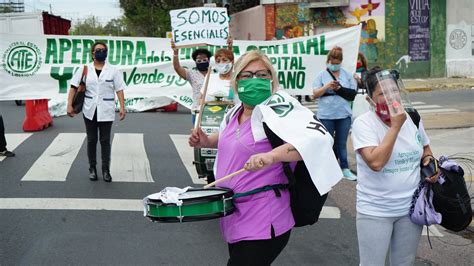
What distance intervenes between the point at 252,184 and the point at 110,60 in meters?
8.93

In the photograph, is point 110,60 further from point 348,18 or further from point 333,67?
point 348,18

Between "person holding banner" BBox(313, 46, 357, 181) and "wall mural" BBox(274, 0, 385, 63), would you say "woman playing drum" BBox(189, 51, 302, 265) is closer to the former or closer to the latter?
"person holding banner" BBox(313, 46, 357, 181)

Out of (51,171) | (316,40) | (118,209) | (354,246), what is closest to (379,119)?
(354,246)

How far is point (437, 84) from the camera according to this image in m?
22.7

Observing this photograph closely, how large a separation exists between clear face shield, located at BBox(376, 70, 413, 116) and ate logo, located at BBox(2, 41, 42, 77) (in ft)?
28.7

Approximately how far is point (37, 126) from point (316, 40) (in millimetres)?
5781

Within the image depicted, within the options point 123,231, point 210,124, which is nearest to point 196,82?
point 210,124

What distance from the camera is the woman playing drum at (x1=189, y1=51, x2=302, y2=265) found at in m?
3.09

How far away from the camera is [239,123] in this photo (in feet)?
10.7

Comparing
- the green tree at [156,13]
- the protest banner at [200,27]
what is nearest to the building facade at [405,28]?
the green tree at [156,13]

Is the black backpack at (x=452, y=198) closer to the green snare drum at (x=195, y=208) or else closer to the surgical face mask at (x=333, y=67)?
the green snare drum at (x=195, y=208)

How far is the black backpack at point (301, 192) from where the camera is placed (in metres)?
2.99

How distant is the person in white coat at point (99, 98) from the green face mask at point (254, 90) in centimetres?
477

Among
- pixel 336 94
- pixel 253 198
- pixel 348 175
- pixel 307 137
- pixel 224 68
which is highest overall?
pixel 224 68
